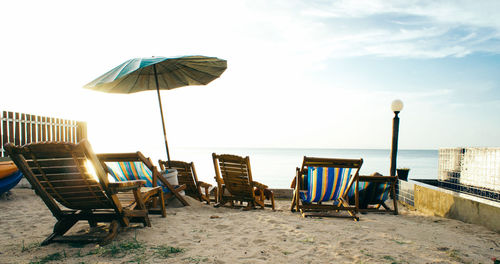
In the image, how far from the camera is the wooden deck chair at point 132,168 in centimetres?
427

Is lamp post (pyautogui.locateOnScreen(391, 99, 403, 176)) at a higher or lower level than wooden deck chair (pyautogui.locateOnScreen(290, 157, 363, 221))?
higher

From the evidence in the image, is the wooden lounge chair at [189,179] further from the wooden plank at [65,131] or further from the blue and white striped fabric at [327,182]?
the wooden plank at [65,131]

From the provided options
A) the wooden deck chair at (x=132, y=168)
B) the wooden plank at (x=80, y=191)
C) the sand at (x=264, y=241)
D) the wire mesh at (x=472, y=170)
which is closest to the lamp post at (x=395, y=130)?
the wire mesh at (x=472, y=170)

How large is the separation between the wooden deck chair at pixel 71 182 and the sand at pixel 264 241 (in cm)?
22

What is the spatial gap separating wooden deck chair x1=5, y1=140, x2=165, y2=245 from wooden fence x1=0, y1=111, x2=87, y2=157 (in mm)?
6349

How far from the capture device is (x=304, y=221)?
4.12 meters

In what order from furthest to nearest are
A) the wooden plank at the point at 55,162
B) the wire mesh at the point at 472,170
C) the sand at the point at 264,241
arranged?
the wire mesh at the point at 472,170 → the wooden plank at the point at 55,162 → the sand at the point at 264,241

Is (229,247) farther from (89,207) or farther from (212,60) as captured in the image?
(212,60)

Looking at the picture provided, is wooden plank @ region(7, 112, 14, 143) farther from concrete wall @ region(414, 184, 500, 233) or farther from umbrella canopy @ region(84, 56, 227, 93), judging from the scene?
concrete wall @ region(414, 184, 500, 233)

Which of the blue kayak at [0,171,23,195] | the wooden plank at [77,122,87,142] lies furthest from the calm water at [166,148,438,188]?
the blue kayak at [0,171,23,195]

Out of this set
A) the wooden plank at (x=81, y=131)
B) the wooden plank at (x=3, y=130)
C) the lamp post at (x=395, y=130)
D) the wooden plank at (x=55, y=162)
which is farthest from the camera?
the wooden plank at (x=81, y=131)

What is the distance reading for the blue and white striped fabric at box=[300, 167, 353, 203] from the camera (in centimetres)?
464

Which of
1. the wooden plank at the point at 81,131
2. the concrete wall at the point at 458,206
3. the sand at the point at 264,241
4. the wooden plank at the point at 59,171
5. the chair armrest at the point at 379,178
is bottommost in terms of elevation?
Result: the sand at the point at 264,241

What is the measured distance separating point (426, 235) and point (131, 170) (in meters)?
4.15
